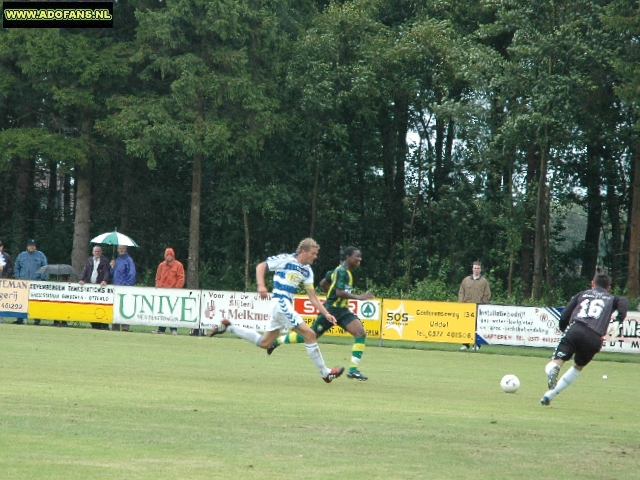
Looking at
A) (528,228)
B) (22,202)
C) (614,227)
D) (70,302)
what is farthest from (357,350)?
(22,202)

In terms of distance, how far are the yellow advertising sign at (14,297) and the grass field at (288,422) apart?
932cm

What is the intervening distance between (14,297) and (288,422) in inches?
752

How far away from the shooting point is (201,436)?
8.94 m

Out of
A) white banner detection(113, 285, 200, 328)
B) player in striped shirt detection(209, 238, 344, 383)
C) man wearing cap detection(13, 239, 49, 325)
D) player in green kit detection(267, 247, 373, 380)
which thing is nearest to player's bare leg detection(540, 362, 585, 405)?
player in striped shirt detection(209, 238, 344, 383)

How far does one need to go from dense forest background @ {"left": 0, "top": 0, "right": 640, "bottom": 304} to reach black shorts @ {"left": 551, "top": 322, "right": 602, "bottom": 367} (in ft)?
69.8

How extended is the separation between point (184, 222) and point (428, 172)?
11.0 m

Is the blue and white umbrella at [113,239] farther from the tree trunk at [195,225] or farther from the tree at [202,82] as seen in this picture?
the tree trunk at [195,225]

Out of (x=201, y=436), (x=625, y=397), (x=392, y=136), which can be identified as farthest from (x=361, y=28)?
(x=201, y=436)

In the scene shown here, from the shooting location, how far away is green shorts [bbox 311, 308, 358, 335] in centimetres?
1595

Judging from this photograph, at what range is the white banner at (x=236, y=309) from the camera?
25.9 meters

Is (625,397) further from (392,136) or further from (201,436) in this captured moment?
(392,136)

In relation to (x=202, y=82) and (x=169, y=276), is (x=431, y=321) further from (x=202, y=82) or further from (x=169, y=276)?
(x=202, y=82)

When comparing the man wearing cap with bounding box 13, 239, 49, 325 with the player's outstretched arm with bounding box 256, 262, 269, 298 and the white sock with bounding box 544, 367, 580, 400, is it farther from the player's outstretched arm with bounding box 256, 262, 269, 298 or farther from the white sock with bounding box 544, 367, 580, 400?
the white sock with bounding box 544, 367, 580, 400

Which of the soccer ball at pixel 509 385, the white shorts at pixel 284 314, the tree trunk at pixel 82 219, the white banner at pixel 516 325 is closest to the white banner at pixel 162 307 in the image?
the white banner at pixel 516 325
